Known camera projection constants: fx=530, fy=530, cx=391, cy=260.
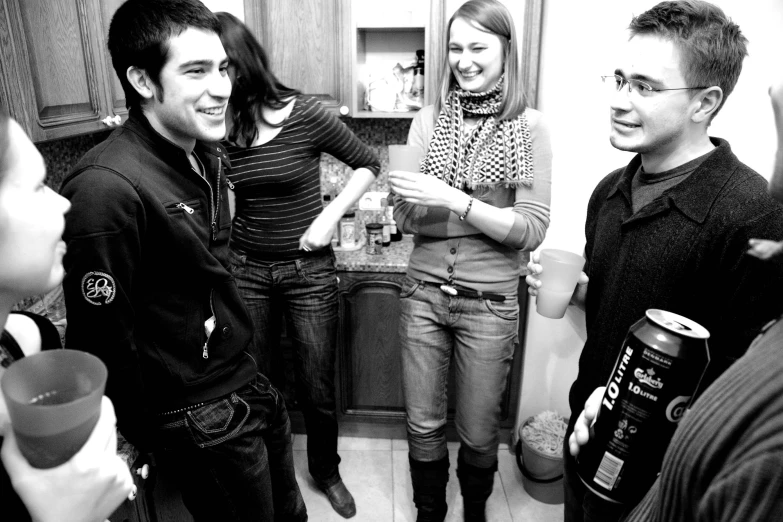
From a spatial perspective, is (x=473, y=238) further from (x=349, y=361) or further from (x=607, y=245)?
(x=349, y=361)

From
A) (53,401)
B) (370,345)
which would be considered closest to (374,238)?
(370,345)

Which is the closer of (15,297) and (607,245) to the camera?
(15,297)

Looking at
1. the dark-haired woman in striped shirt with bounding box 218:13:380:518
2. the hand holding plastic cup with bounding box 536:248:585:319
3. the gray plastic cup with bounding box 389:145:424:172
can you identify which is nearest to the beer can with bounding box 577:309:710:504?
the hand holding plastic cup with bounding box 536:248:585:319

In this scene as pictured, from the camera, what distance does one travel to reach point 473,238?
1.66 m

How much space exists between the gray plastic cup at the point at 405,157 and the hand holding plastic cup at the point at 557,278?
0.44m

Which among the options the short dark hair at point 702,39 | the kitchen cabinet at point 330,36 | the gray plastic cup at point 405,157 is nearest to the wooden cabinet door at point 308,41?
the kitchen cabinet at point 330,36

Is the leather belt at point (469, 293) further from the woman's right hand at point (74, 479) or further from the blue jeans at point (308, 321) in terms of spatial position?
the woman's right hand at point (74, 479)

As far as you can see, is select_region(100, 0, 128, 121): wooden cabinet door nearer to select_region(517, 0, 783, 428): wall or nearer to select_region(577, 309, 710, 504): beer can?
select_region(517, 0, 783, 428): wall

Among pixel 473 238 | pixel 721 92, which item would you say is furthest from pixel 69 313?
pixel 721 92

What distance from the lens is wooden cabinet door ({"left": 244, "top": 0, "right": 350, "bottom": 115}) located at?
2.28 meters

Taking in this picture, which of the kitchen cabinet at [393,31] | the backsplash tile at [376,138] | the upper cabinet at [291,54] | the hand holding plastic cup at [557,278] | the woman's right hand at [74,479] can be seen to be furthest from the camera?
the backsplash tile at [376,138]

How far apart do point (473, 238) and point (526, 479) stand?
1.20 m

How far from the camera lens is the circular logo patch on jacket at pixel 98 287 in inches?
37.8

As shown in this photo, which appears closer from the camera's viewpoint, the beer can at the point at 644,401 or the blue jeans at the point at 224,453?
the beer can at the point at 644,401
